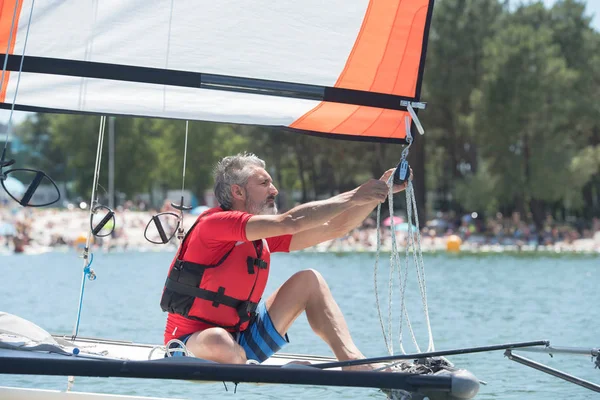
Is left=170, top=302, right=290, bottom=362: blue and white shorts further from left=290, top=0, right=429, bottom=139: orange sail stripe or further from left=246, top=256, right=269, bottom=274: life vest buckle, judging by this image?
left=290, top=0, right=429, bottom=139: orange sail stripe

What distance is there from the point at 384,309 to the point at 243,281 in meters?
12.5

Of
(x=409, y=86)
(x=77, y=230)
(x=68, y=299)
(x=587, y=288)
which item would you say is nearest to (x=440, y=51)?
(x=77, y=230)

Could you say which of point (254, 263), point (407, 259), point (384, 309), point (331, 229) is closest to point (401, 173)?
point (407, 259)

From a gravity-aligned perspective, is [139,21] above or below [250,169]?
above

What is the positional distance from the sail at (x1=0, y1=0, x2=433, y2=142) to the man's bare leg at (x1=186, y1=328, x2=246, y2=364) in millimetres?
1302

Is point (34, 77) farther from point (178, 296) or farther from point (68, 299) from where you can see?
point (68, 299)

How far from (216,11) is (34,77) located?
3.32 ft

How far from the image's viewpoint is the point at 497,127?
3728 cm

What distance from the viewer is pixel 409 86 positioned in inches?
204

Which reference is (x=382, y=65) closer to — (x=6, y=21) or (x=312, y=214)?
(x=312, y=214)

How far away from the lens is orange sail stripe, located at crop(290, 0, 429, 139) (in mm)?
5164

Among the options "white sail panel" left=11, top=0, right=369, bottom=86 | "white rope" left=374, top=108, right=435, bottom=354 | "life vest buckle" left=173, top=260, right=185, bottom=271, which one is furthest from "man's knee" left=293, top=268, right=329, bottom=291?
"white sail panel" left=11, top=0, right=369, bottom=86

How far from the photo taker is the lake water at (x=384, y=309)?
26.5 feet

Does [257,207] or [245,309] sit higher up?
[257,207]
